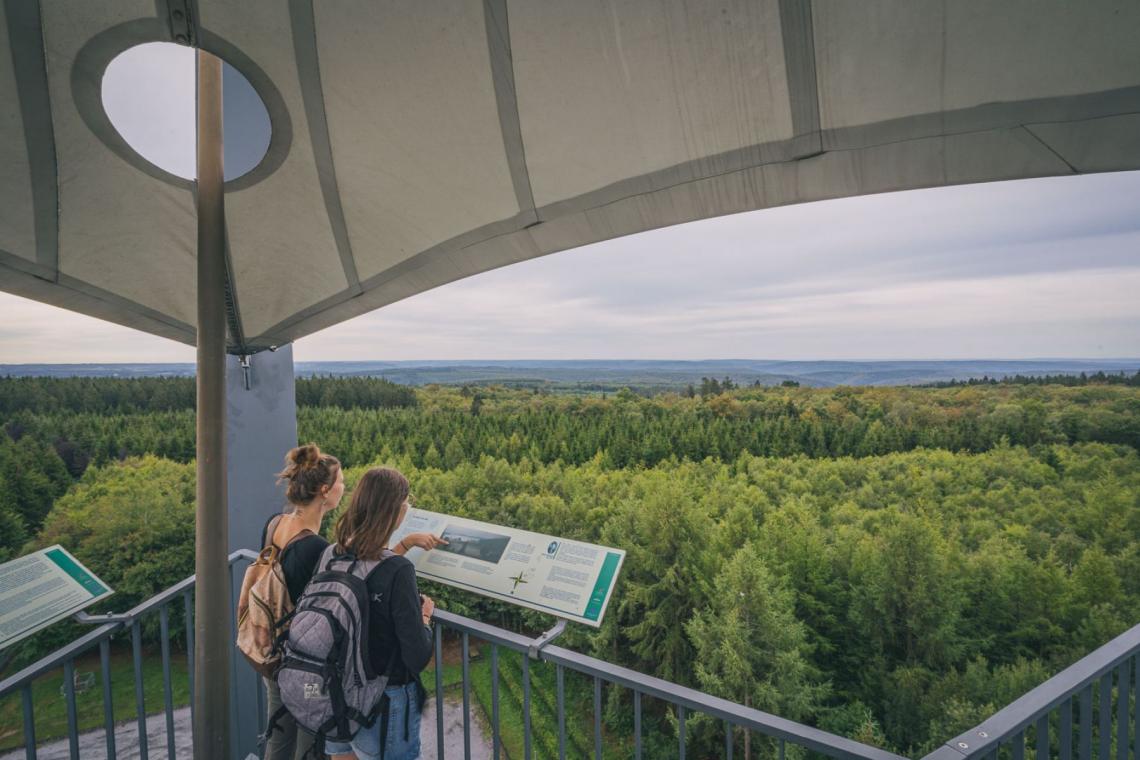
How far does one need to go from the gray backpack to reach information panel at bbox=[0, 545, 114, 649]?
60 centimetres

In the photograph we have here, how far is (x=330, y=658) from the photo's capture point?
1374 mm

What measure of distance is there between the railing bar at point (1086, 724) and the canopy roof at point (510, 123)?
3.50 feet

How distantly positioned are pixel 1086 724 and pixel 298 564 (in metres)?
1.82

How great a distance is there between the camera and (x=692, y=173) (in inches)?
66.6

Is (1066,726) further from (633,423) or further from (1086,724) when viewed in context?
(633,423)

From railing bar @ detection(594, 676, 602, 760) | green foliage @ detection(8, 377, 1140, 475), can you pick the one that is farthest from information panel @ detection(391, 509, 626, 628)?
green foliage @ detection(8, 377, 1140, 475)

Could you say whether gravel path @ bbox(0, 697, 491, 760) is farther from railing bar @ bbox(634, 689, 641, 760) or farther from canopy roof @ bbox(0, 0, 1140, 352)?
railing bar @ bbox(634, 689, 641, 760)

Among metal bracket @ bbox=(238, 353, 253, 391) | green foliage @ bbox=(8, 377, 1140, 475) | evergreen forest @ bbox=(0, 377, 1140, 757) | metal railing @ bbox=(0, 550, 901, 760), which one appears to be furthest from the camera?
green foliage @ bbox=(8, 377, 1140, 475)

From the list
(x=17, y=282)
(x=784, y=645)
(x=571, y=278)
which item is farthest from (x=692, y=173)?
(x=571, y=278)

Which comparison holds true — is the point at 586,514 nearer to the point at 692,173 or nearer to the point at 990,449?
the point at 990,449

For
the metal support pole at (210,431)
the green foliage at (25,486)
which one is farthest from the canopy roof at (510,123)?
the green foliage at (25,486)

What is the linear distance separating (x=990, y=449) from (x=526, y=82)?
20.6 m

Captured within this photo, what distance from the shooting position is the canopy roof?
49.1 inches

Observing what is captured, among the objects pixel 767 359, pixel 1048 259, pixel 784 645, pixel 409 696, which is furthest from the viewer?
pixel 767 359
